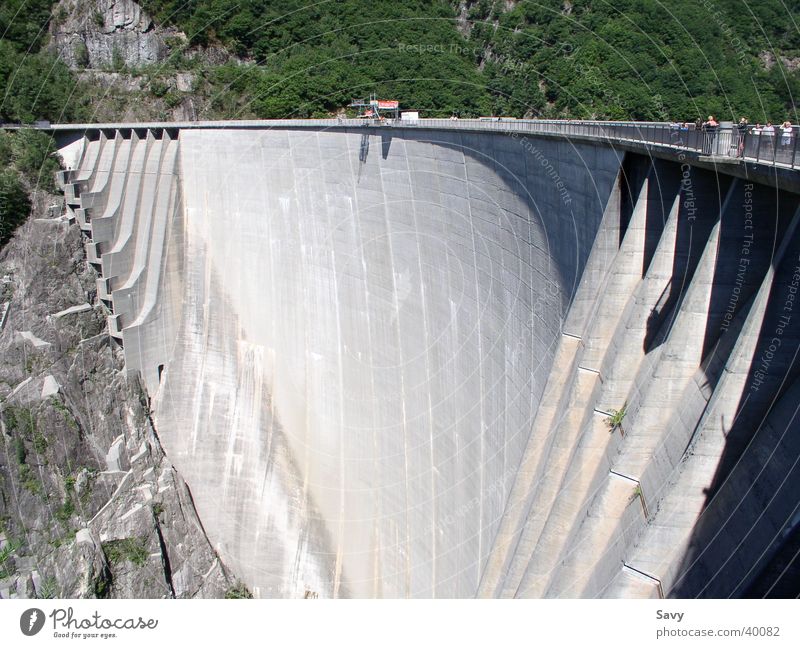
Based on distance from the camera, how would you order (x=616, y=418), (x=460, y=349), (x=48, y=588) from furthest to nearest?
(x=48, y=588) → (x=460, y=349) → (x=616, y=418)

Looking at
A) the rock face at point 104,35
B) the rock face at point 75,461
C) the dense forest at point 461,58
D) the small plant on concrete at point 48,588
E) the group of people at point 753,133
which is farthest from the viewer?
the rock face at point 104,35

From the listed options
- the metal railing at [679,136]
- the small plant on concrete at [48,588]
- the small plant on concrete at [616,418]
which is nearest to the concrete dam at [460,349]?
the small plant on concrete at [616,418]

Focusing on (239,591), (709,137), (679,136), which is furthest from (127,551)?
(709,137)

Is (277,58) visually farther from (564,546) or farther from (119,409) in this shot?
(564,546)

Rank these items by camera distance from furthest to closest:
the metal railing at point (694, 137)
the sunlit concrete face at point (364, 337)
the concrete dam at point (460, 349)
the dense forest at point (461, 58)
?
the dense forest at point (461, 58)
the sunlit concrete face at point (364, 337)
the concrete dam at point (460, 349)
the metal railing at point (694, 137)

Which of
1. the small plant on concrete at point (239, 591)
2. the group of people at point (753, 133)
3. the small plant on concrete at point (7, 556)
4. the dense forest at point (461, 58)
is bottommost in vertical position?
the small plant on concrete at point (239, 591)

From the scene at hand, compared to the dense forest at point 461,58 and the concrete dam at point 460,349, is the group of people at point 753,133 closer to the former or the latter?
the concrete dam at point 460,349

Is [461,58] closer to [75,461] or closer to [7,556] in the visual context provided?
[75,461]
